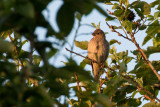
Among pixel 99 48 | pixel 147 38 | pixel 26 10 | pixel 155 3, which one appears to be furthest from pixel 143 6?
pixel 99 48

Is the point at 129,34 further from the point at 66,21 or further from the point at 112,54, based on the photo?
the point at 66,21

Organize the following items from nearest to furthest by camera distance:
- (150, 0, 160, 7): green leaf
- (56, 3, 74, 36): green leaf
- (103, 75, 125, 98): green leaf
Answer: (56, 3, 74, 36): green leaf
(103, 75, 125, 98): green leaf
(150, 0, 160, 7): green leaf

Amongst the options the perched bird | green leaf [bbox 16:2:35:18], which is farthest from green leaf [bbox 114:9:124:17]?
green leaf [bbox 16:2:35:18]

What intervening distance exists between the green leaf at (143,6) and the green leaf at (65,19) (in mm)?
3128

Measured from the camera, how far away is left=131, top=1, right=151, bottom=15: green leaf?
4.05 metres

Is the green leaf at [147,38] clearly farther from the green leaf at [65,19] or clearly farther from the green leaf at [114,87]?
the green leaf at [65,19]

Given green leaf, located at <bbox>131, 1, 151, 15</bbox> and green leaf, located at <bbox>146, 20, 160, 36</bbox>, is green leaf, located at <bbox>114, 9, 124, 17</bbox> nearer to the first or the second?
green leaf, located at <bbox>131, 1, 151, 15</bbox>

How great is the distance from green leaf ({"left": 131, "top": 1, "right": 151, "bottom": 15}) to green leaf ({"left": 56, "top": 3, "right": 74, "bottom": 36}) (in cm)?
313

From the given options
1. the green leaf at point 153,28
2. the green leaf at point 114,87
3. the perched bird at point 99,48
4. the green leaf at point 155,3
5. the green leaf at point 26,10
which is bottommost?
the green leaf at point 26,10

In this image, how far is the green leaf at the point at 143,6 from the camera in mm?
4053

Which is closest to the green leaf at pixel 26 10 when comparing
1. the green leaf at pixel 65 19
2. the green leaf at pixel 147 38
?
the green leaf at pixel 65 19

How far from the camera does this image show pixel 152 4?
13.9 ft

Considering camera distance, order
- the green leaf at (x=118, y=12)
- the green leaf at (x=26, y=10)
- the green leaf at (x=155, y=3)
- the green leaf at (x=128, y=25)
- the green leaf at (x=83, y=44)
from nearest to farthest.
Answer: the green leaf at (x=26, y=10) < the green leaf at (x=128, y=25) < the green leaf at (x=155, y=3) < the green leaf at (x=118, y=12) < the green leaf at (x=83, y=44)

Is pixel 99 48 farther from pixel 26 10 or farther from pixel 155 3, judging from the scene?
pixel 26 10
